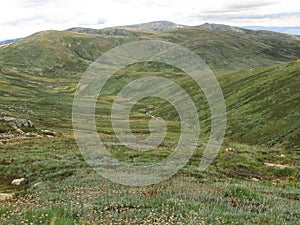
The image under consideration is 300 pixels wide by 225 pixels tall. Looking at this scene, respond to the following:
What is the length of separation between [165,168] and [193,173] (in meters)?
2.46

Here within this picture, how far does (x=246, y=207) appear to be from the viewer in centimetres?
1418

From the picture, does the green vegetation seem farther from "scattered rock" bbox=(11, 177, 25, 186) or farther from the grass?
"scattered rock" bbox=(11, 177, 25, 186)

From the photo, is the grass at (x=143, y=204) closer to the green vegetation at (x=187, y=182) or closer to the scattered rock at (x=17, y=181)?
the green vegetation at (x=187, y=182)

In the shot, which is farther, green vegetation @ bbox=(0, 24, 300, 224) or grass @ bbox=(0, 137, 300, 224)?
green vegetation @ bbox=(0, 24, 300, 224)

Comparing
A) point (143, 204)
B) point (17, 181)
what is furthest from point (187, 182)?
point (17, 181)

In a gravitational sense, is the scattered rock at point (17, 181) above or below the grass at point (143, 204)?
below

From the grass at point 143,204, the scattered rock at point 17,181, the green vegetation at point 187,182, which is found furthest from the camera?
the scattered rock at point 17,181

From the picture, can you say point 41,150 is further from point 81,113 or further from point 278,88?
point 81,113

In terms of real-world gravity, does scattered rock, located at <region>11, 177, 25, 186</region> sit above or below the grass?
below

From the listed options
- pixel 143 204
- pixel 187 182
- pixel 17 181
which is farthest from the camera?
pixel 17 181

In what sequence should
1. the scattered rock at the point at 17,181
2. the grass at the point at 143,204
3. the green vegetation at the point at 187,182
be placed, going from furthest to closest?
1. the scattered rock at the point at 17,181
2. the green vegetation at the point at 187,182
3. the grass at the point at 143,204

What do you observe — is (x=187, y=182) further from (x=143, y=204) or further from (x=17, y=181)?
(x=17, y=181)

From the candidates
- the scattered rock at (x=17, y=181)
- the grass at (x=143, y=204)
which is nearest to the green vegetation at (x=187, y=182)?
A: the grass at (x=143, y=204)

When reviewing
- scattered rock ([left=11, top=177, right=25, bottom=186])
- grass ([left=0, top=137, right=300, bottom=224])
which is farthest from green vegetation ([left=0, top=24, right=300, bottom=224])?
scattered rock ([left=11, top=177, right=25, bottom=186])
